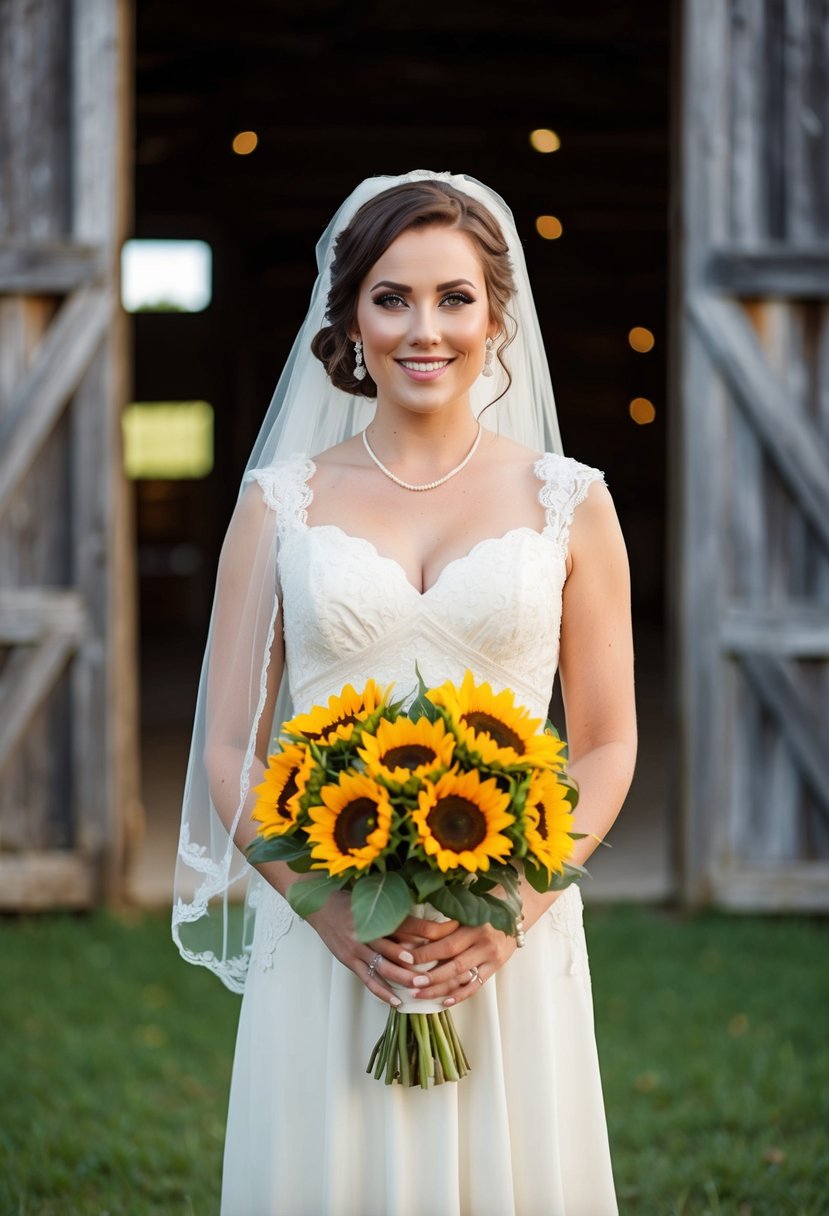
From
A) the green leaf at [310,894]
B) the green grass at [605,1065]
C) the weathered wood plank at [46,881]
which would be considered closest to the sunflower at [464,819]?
the green leaf at [310,894]

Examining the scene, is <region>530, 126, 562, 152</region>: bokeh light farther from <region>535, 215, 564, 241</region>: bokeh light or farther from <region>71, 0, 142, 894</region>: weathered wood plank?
<region>71, 0, 142, 894</region>: weathered wood plank

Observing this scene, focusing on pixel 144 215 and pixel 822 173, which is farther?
pixel 144 215

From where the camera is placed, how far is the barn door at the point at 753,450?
5.75 metres

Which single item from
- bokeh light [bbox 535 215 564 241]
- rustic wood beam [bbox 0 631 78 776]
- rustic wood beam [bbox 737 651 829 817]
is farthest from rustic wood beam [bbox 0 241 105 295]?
bokeh light [bbox 535 215 564 241]

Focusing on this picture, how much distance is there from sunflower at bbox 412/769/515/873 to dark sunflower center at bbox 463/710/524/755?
0.07 metres

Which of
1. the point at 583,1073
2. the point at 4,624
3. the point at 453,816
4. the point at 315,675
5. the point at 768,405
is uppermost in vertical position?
the point at 768,405

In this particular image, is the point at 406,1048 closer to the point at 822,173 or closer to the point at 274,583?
the point at 274,583

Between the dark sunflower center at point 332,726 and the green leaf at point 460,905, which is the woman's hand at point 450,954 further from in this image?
the dark sunflower center at point 332,726

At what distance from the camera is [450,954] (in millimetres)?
2086

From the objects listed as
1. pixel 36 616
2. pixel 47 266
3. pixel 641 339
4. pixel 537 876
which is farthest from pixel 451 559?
pixel 641 339

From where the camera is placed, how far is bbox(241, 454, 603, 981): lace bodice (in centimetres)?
227

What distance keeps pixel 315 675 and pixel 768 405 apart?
3799mm

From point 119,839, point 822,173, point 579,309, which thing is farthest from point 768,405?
point 579,309

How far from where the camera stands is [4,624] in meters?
5.81
